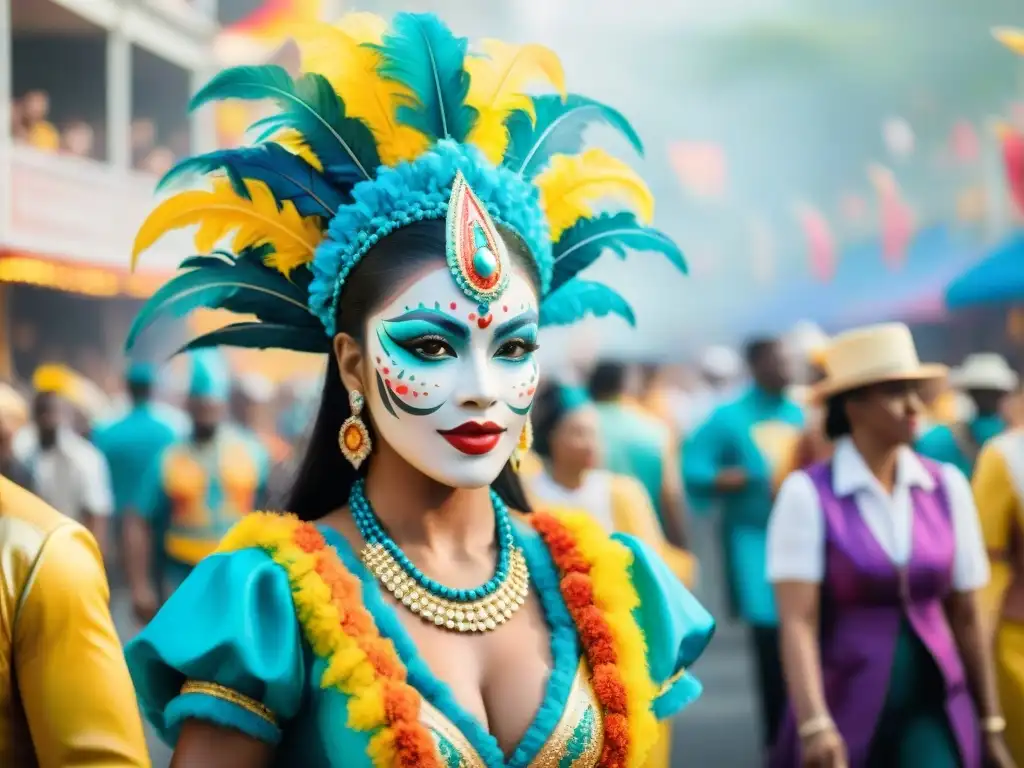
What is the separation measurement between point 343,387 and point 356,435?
125mm

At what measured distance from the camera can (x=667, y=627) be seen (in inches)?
126

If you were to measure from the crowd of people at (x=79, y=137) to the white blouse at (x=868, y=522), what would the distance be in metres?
14.7

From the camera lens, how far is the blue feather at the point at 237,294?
3.17 meters

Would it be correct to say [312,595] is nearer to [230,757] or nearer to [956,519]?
[230,757]

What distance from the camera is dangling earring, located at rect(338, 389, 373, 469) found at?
10.3 ft

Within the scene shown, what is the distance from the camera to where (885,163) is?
30797 millimetres

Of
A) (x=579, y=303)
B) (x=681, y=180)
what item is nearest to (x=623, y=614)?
(x=579, y=303)

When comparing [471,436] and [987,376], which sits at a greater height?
[471,436]

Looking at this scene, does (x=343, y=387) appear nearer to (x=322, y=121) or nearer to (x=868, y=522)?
(x=322, y=121)

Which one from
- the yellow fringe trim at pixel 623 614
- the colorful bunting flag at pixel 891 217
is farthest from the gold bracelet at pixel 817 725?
the colorful bunting flag at pixel 891 217

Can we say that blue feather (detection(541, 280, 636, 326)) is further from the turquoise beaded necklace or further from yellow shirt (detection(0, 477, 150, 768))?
yellow shirt (detection(0, 477, 150, 768))

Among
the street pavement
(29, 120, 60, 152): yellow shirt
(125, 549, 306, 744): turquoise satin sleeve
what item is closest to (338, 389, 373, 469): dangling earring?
(125, 549, 306, 744): turquoise satin sleeve

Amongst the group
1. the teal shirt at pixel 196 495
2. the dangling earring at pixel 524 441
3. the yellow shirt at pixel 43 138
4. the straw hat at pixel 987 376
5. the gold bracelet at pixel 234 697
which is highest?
the yellow shirt at pixel 43 138

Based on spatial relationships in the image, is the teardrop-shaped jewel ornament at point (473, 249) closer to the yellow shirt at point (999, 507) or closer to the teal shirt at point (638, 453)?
the yellow shirt at point (999, 507)
